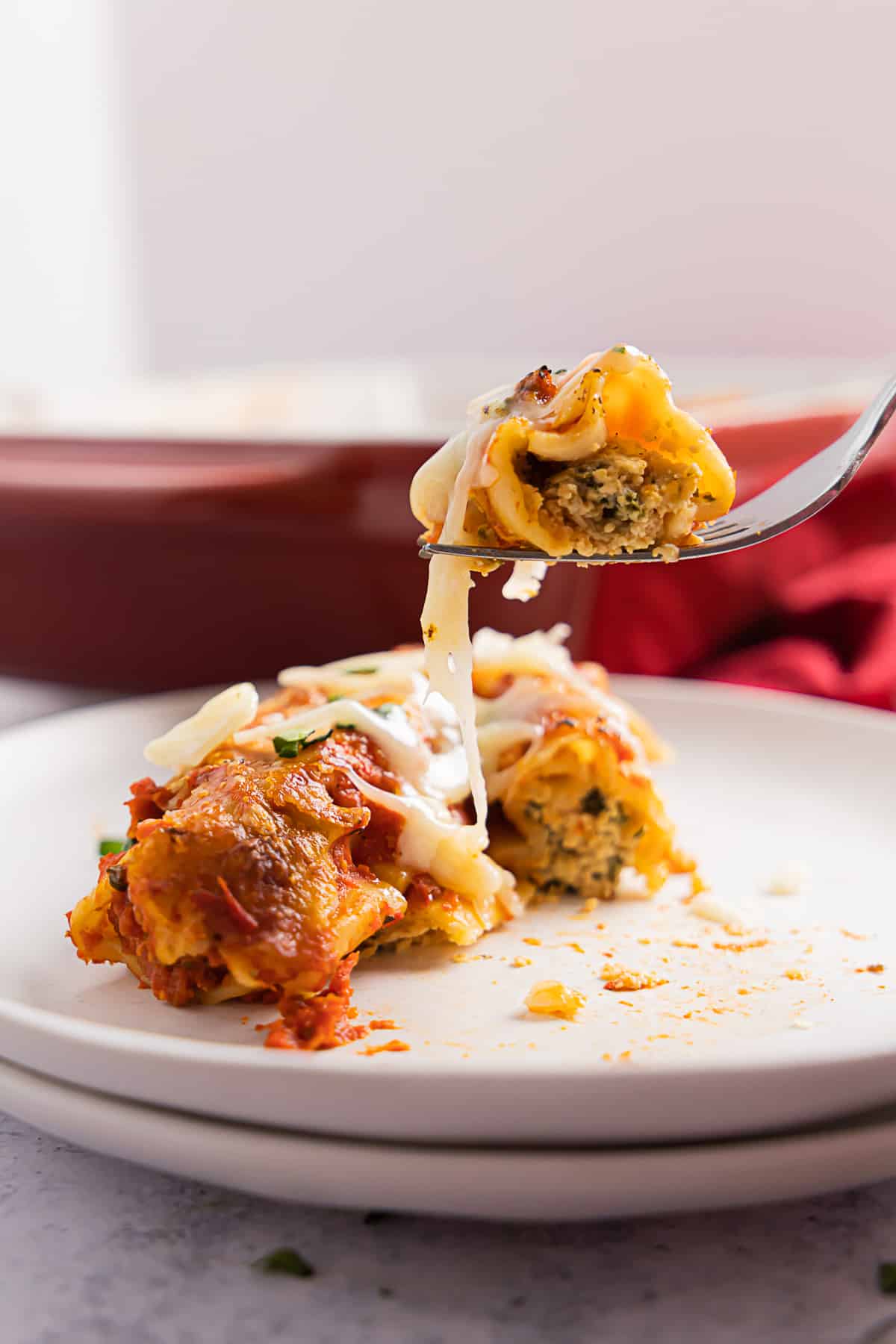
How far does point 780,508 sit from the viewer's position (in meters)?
2.52

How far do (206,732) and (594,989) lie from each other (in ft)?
2.65

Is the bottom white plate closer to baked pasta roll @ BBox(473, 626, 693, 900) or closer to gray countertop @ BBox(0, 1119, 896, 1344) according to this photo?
gray countertop @ BBox(0, 1119, 896, 1344)

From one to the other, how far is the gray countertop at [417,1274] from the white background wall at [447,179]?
8459 millimetres

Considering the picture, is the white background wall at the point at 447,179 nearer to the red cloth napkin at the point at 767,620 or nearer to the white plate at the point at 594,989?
the red cloth napkin at the point at 767,620

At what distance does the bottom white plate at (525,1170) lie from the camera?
157cm

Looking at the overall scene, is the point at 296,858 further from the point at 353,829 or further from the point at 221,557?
the point at 221,557

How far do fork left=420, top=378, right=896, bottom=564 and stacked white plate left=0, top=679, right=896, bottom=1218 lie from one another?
0.68 m

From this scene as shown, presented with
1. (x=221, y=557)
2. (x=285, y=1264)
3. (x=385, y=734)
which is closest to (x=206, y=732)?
(x=385, y=734)

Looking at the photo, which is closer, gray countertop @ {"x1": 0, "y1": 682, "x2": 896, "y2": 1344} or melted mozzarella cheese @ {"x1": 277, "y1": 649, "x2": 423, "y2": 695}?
gray countertop @ {"x1": 0, "y1": 682, "x2": 896, "y2": 1344}

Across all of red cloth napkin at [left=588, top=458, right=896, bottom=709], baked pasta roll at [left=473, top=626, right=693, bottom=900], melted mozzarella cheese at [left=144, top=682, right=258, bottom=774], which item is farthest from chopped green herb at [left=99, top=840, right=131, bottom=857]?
red cloth napkin at [left=588, top=458, right=896, bottom=709]

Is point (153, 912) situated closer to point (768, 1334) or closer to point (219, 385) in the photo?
point (768, 1334)

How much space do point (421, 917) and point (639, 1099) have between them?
874 mm

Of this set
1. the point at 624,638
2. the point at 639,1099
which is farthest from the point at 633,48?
the point at 639,1099

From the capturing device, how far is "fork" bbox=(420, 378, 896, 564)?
2322 mm
